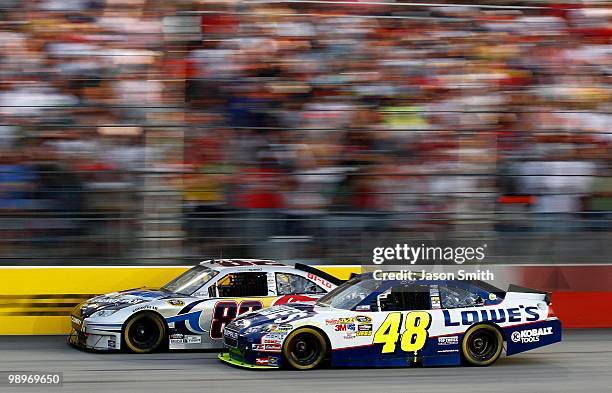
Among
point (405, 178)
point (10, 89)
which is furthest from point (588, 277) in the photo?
point (10, 89)

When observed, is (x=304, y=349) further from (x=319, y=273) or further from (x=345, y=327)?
(x=319, y=273)

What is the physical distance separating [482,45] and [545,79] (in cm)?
105

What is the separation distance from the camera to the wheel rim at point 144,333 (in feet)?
36.4

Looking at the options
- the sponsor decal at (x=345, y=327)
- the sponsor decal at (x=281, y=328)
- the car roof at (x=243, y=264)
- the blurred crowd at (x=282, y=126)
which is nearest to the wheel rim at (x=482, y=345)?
the sponsor decal at (x=345, y=327)

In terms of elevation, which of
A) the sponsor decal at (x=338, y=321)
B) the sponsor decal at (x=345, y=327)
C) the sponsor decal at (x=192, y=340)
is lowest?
the sponsor decal at (x=192, y=340)

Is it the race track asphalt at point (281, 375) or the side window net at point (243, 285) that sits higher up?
the side window net at point (243, 285)

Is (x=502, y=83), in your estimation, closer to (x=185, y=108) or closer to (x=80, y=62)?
(x=185, y=108)

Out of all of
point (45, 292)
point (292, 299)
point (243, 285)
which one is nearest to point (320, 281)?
point (292, 299)

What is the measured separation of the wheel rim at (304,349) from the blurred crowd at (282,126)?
2920mm

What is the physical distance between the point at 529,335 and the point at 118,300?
4738 millimetres

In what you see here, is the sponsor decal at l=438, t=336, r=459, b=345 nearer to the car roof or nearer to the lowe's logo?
the lowe's logo

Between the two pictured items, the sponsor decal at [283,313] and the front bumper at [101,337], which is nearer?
the sponsor decal at [283,313]

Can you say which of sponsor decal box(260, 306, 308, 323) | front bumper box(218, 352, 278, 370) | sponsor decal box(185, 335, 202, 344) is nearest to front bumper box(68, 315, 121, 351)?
sponsor decal box(185, 335, 202, 344)

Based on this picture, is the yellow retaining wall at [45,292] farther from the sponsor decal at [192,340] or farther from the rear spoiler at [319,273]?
the rear spoiler at [319,273]
